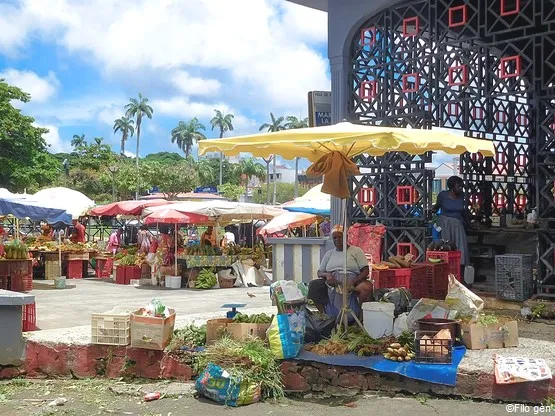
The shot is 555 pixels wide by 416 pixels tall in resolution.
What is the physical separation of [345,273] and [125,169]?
185 ft

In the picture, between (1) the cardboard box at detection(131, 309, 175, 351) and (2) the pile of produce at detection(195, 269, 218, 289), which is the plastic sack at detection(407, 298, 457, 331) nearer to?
(1) the cardboard box at detection(131, 309, 175, 351)

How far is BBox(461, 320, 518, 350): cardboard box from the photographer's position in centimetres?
723

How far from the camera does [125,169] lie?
203 feet

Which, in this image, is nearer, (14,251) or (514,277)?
(514,277)

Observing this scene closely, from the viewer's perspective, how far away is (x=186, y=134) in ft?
375

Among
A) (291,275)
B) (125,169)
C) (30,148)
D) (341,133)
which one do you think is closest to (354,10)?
(291,275)

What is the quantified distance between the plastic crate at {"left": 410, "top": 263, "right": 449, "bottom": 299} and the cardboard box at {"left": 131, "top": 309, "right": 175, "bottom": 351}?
434 cm

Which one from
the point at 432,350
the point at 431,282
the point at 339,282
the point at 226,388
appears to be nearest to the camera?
the point at 226,388

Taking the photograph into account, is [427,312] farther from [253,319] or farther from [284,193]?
[284,193]

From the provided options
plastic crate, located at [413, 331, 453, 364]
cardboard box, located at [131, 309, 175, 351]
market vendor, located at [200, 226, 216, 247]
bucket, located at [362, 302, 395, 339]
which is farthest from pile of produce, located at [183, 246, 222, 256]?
plastic crate, located at [413, 331, 453, 364]

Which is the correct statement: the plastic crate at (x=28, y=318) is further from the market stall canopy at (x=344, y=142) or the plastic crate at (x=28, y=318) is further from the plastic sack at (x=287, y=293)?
the plastic sack at (x=287, y=293)

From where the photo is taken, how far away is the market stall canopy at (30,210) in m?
14.1

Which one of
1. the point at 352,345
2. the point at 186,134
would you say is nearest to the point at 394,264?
the point at 352,345

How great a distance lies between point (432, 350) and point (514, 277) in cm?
467
